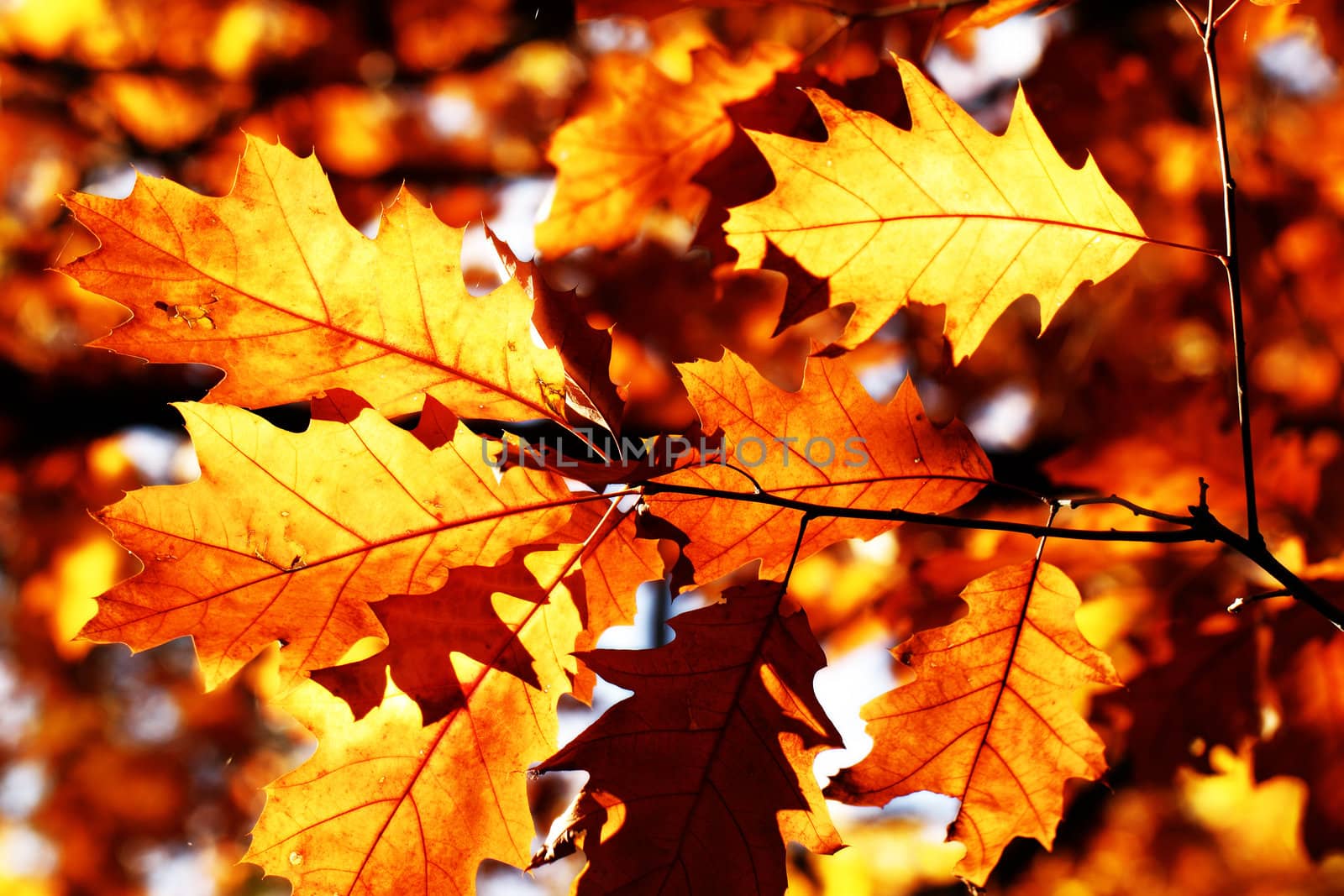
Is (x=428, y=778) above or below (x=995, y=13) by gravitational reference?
below

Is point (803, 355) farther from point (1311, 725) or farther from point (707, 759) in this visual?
point (707, 759)

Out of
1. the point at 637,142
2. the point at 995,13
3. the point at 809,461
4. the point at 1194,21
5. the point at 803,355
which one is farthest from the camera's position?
the point at 803,355

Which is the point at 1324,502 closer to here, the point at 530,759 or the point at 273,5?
the point at 530,759

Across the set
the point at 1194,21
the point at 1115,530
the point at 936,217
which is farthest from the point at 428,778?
the point at 1194,21

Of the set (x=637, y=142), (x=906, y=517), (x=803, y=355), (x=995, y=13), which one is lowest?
(x=803, y=355)

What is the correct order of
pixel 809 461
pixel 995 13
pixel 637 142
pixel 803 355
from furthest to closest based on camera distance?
pixel 803 355 < pixel 637 142 < pixel 995 13 < pixel 809 461

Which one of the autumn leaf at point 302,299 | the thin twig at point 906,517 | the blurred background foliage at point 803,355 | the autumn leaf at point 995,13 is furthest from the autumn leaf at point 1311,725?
the autumn leaf at point 302,299

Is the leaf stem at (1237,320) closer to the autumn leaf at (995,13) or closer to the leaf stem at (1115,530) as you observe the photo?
the leaf stem at (1115,530)
